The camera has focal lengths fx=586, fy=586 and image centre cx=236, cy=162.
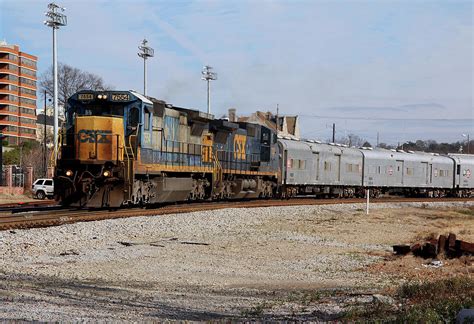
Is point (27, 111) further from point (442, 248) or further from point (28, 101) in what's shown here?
point (442, 248)

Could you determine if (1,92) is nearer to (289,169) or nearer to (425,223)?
(289,169)

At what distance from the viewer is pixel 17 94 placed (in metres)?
107

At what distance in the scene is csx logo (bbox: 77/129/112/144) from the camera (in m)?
17.7

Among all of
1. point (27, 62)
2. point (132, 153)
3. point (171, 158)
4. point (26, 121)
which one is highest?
point (27, 62)

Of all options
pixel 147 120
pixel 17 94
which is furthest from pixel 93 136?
pixel 17 94

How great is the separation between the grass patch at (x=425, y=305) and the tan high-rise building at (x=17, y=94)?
335 ft

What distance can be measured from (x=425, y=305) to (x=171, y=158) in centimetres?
1462

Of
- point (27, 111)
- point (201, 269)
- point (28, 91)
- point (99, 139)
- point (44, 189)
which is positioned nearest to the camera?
point (201, 269)

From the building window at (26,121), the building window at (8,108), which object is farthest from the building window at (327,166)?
the building window at (26,121)

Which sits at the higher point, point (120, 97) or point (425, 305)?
point (120, 97)

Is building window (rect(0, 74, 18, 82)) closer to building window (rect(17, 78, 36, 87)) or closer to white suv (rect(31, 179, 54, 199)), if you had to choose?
building window (rect(17, 78, 36, 87))

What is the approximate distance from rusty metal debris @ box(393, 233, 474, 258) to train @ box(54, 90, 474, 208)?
28.2ft

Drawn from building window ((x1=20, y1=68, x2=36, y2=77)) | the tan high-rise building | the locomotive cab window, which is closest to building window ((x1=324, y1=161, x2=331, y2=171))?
the locomotive cab window

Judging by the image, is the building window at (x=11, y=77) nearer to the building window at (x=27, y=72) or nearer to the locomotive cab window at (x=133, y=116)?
the building window at (x=27, y=72)
